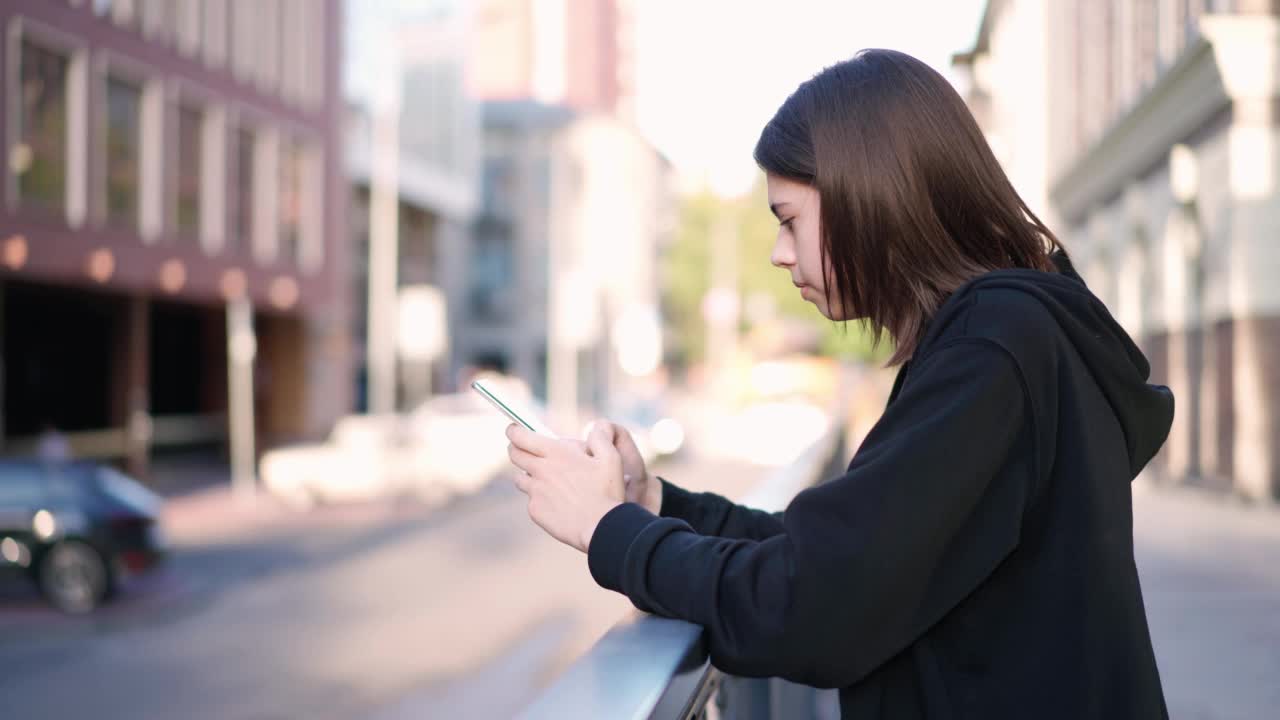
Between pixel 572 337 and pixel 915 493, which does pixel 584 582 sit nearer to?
pixel 915 493

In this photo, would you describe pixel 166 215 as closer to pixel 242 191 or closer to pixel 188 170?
pixel 188 170

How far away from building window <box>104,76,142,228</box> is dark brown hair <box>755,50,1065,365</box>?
2265 centimetres

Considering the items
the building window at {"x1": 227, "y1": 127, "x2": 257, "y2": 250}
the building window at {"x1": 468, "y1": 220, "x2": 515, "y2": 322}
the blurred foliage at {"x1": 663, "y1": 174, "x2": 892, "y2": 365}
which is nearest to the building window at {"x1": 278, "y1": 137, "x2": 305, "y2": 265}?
the building window at {"x1": 227, "y1": 127, "x2": 257, "y2": 250}

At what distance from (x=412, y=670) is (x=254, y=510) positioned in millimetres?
13282

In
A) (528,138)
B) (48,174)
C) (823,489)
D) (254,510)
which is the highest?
(528,138)

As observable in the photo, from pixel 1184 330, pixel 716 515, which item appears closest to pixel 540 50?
pixel 1184 330

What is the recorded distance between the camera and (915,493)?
1152mm

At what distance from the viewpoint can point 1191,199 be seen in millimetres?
14789

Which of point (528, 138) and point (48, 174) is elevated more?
point (528, 138)

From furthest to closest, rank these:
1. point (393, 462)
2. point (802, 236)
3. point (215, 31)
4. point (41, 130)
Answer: point (215, 31) → point (393, 462) → point (41, 130) → point (802, 236)

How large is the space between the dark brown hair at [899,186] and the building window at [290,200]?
29191 mm

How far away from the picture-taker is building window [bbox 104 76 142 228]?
22.2 meters

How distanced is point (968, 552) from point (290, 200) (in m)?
30.3

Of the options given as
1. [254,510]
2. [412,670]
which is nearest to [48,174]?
[254,510]
